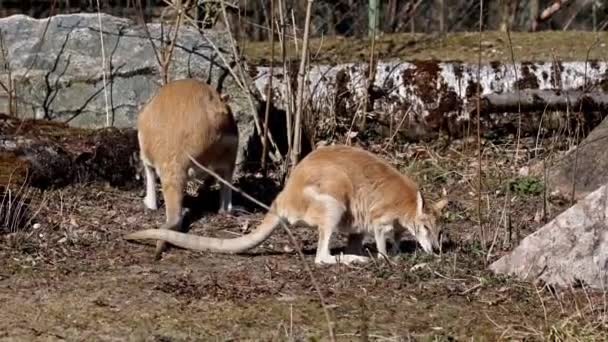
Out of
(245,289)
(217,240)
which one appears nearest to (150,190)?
(217,240)

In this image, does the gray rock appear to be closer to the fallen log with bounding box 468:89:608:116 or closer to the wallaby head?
the wallaby head

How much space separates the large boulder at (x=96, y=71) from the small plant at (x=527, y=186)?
6.95 feet

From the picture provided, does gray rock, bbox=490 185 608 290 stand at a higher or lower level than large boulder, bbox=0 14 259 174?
lower

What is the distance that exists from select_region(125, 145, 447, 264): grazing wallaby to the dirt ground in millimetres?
152

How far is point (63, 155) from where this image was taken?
28.8ft

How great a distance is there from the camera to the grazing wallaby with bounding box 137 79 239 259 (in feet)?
27.0

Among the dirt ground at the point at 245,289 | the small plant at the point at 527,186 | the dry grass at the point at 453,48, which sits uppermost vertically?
the dry grass at the point at 453,48

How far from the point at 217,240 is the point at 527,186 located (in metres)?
2.92

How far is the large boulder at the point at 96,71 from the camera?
10055 mm

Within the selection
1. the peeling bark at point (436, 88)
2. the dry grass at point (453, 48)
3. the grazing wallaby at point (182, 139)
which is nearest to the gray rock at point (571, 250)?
the grazing wallaby at point (182, 139)

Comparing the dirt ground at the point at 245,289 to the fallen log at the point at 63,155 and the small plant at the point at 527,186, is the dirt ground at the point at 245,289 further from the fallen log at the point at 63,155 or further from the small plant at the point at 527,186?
the small plant at the point at 527,186

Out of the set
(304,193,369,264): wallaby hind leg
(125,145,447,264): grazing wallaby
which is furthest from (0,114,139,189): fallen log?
(304,193,369,264): wallaby hind leg

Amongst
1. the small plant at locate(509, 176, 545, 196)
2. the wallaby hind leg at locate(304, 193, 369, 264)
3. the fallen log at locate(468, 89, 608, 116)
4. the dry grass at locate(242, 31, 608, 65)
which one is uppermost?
the dry grass at locate(242, 31, 608, 65)

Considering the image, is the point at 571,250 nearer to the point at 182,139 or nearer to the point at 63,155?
the point at 182,139
